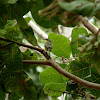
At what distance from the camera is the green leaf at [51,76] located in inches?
23.9

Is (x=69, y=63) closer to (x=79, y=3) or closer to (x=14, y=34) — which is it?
(x=14, y=34)

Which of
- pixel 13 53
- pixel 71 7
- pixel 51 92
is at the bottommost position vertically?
pixel 51 92

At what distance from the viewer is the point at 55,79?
62cm

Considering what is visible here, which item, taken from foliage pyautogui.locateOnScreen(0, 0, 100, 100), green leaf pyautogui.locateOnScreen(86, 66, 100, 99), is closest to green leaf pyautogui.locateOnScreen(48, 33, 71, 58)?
foliage pyautogui.locateOnScreen(0, 0, 100, 100)

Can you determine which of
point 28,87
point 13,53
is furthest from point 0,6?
point 28,87

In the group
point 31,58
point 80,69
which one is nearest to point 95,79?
point 80,69

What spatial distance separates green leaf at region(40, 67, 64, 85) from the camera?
1.99 feet

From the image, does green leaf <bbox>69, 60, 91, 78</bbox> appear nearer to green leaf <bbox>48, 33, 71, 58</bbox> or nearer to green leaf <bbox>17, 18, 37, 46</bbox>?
green leaf <bbox>48, 33, 71, 58</bbox>

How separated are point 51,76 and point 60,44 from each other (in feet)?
0.38

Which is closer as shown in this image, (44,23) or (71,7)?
(71,7)

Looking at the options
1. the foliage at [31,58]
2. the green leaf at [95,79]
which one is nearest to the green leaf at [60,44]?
the foliage at [31,58]

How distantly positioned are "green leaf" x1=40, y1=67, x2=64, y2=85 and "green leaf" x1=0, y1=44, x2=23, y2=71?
15 cm

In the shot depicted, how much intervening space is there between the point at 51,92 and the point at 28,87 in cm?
10

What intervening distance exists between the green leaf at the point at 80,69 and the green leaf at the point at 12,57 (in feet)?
0.57
